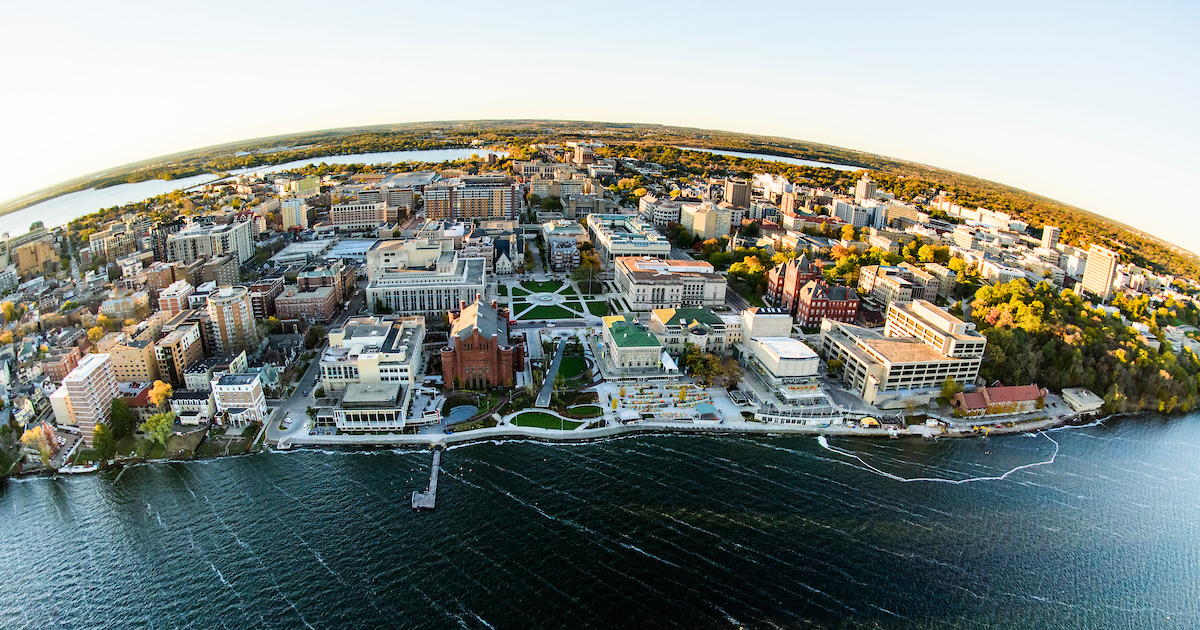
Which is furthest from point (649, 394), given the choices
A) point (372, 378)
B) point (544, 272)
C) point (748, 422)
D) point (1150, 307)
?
point (1150, 307)

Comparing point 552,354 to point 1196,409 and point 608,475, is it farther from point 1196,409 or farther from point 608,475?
point 1196,409

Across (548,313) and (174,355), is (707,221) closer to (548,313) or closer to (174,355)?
(548,313)

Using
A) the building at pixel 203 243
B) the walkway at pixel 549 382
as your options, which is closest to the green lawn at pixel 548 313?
the walkway at pixel 549 382

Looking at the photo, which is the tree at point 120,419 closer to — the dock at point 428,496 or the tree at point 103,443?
the tree at point 103,443

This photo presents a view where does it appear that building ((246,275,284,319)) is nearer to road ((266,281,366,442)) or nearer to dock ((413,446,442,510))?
road ((266,281,366,442))

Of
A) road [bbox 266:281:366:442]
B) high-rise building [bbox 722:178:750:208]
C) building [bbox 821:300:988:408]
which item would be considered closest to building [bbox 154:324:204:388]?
road [bbox 266:281:366:442]

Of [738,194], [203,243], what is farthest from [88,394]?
[738,194]
